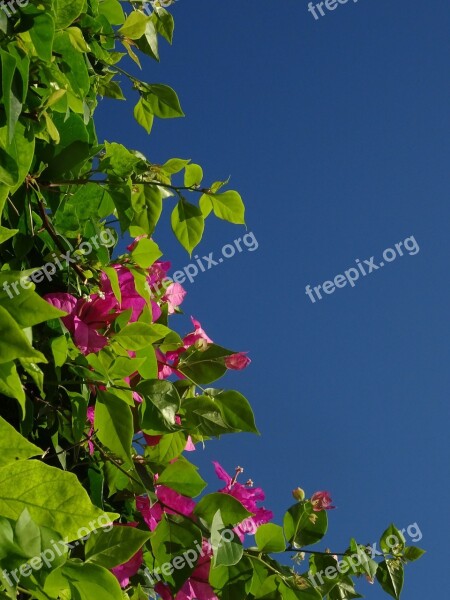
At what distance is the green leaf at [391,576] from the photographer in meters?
1.22

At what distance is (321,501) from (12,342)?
2.51 feet

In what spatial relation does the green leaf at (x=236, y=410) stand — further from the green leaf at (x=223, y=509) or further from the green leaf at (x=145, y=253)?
the green leaf at (x=145, y=253)

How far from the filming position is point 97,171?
1.08 metres

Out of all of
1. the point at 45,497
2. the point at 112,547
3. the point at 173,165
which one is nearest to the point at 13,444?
the point at 45,497

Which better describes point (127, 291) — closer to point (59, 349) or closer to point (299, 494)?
point (59, 349)

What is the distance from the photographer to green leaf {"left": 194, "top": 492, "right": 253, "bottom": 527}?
946mm

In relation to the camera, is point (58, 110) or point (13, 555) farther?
point (58, 110)

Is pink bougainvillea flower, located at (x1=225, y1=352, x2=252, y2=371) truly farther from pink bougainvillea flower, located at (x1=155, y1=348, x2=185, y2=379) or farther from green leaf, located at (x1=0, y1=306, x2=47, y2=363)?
green leaf, located at (x1=0, y1=306, x2=47, y2=363)

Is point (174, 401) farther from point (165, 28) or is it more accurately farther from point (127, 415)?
point (165, 28)

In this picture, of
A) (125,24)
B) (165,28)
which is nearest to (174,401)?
(125,24)

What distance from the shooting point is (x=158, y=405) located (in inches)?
36.4

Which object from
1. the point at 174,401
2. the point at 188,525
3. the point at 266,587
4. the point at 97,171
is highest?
the point at 97,171

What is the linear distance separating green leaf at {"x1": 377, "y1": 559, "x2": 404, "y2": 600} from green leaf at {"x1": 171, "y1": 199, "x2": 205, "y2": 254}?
0.60 m

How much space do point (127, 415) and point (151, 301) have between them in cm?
33
